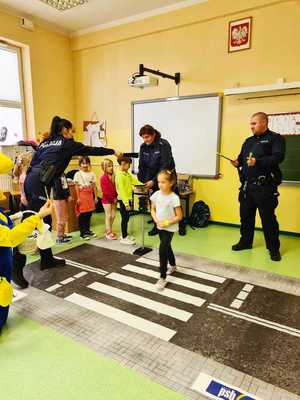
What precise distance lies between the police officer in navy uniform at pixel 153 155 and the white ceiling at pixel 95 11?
7.50 feet

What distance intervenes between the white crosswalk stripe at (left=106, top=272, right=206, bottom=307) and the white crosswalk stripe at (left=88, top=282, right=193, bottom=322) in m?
0.14

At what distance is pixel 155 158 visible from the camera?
3.51 meters

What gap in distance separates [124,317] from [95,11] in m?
4.62

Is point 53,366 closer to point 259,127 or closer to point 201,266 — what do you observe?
point 201,266

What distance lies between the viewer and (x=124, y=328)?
2.07 m

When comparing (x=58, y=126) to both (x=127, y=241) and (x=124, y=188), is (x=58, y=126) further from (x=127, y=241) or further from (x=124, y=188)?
(x=127, y=241)

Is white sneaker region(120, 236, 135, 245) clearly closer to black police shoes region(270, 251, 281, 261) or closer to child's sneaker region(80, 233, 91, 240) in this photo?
child's sneaker region(80, 233, 91, 240)

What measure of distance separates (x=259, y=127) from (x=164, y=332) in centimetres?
232

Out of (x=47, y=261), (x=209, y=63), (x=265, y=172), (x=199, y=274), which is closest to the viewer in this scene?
(x=199, y=274)

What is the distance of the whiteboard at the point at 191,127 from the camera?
4.42 meters

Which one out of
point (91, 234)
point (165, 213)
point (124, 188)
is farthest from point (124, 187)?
point (165, 213)

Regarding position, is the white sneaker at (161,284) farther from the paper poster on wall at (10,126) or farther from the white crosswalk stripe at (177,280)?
the paper poster on wall at (10,126)

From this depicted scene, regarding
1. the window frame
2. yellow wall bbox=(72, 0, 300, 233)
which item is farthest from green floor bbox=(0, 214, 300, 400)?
the window frame

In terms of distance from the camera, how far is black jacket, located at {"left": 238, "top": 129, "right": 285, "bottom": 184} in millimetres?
3121
